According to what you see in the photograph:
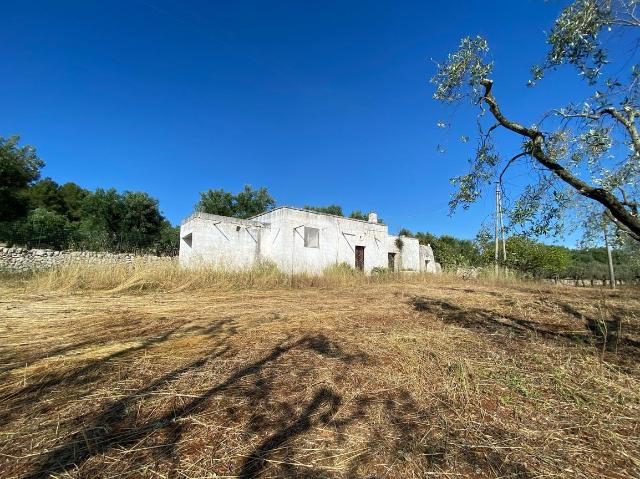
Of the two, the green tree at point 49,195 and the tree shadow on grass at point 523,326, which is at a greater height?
the green tree at point 49,195

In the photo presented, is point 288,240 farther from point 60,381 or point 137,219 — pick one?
point 137,219

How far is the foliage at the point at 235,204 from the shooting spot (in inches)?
1216

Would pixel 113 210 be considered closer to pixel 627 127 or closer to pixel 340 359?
pixel 340 359

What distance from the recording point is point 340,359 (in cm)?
261

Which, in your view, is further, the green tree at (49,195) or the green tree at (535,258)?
the green tree at (49,195)

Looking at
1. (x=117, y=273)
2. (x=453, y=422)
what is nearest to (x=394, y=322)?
(x=453, y=422)

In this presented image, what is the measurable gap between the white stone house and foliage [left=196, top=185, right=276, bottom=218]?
50.4 ft

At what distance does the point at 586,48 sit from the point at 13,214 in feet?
75.3

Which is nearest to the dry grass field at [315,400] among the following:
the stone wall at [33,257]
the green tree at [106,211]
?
the stone wall at [33,257]

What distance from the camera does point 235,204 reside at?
103 ft

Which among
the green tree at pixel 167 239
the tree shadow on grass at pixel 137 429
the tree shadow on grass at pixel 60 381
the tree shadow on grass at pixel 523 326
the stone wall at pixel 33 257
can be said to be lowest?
the tree shadow on grass at pixel 137 429

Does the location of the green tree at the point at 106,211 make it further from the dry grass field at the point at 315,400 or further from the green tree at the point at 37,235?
the dry grass field at the point at 315,400

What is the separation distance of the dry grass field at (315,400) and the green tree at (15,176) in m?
17.1

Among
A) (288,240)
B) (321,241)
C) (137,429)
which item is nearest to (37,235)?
(288,240)
